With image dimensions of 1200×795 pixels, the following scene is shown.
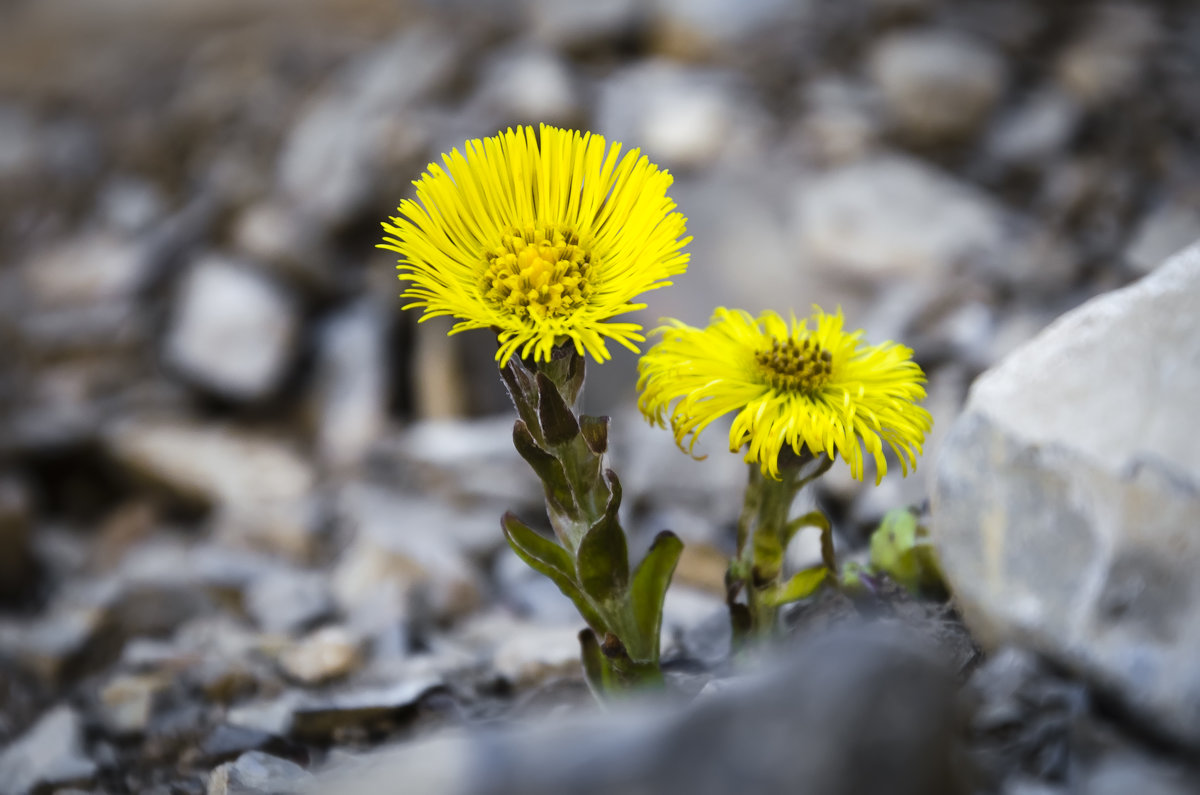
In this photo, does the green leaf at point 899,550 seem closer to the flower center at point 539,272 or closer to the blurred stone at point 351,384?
the flower center at point 539,272

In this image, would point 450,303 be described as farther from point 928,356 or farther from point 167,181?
point 167,181

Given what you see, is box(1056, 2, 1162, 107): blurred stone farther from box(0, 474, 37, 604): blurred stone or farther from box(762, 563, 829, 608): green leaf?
box(0, 474, 37, 604): blurred stone

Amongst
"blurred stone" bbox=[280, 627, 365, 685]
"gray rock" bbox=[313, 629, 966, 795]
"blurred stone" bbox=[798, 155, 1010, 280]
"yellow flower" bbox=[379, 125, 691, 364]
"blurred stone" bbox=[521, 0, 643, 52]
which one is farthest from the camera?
"blurred stone" bbox=[521, 0, 643, 52]

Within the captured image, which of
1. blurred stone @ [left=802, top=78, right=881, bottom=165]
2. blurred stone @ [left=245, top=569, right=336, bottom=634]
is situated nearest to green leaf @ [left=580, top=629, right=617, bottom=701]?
blurred stone @ [left=245, top=569, right=336, bottom=634]

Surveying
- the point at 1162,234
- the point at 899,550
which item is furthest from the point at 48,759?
the point at 1162,234

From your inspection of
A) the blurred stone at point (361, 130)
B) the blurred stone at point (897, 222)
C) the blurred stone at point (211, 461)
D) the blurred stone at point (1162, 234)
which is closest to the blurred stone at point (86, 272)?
the blurred stone at point (361, 130)

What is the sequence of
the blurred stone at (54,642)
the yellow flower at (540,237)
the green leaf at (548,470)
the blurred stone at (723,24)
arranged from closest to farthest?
the yellow flower at (540,237), the green leaf at (548,470), the blurred stone at (54,642), the blurred stone at (723,24)

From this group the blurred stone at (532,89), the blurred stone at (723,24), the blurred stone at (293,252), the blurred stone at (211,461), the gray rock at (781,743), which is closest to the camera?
the gray rock at (781,743)
